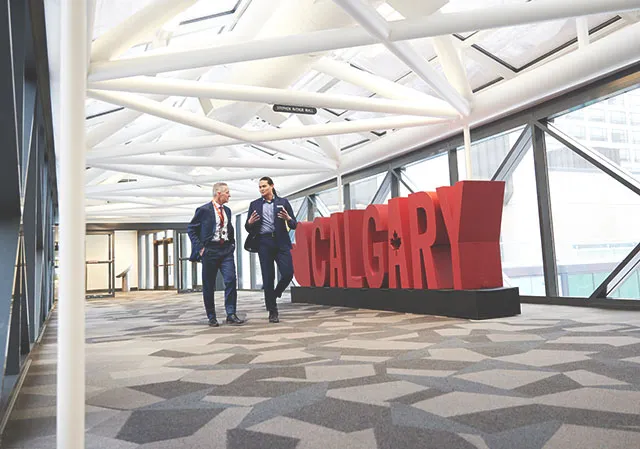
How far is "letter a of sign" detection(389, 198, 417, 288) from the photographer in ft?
23.5

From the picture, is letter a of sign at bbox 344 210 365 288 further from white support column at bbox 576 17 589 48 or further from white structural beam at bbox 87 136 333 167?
white support column at bbox 576 17 589 48

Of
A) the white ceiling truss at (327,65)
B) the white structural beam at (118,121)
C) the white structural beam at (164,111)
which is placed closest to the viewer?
the white ceiling truss at (327,65)

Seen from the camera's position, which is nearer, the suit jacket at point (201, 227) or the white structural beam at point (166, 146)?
the suit jacket at point (201, 227)

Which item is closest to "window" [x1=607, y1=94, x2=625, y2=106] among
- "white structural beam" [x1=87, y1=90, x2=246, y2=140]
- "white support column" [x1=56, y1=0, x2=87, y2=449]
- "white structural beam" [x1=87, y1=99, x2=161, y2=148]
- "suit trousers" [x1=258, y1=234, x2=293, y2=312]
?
"suit trousers" [x1=258, y1=234, x2=293, y2=312]

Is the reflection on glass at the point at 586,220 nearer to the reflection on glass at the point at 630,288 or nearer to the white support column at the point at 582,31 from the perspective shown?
the reflection on glass at the point at 630,288

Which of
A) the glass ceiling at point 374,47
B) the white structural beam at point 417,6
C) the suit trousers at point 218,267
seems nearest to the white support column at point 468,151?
the glass ceiling at point 374,47

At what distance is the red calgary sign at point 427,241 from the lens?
6.32 m

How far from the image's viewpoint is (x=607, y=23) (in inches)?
290

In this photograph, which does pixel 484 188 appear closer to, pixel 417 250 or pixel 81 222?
pixel 417 250

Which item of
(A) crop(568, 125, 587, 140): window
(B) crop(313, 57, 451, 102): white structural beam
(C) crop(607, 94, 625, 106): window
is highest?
(B) crop(313, 57, 451, 102): white structural beam

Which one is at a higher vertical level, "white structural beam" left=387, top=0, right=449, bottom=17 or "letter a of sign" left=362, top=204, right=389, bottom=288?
"white structural beam" left=387, top=0, right=449, bottom=17

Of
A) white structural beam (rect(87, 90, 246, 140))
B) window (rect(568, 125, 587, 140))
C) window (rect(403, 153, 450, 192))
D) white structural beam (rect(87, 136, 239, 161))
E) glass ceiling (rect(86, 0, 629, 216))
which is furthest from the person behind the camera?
window (rect(403, 153, 450, 192))

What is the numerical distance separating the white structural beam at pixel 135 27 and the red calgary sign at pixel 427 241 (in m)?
3.58

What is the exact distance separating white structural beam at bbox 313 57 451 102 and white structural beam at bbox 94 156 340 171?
370cm
